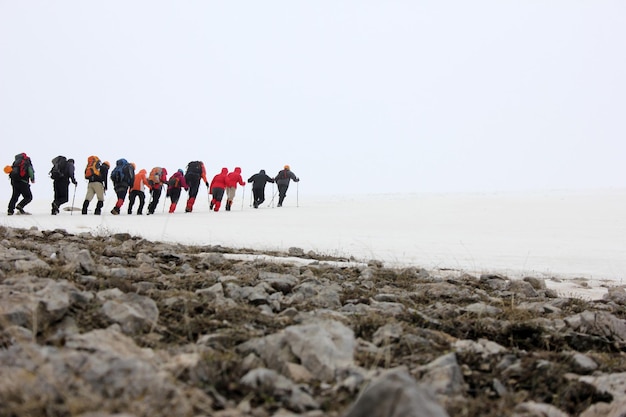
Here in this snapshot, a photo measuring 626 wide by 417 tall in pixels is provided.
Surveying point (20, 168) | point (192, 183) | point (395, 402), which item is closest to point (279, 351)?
point (395, 402)

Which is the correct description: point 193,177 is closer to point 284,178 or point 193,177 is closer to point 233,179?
point 233,179

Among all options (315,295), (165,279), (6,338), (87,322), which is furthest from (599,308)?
(6,338)

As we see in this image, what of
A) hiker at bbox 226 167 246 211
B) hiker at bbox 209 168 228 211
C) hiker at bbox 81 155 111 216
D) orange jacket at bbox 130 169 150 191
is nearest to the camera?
hiker at bbox 81 155 111 216

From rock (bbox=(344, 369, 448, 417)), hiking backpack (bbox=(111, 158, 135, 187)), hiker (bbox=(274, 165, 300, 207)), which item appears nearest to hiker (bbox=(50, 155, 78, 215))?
hiking backpack (bbox=(111, 158, 135, 187))

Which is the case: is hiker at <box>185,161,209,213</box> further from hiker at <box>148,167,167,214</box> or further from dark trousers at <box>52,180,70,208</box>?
dark trousers at <box>52,180,70,208</box>

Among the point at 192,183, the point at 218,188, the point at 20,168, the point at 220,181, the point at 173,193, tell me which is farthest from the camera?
the point at 220,181

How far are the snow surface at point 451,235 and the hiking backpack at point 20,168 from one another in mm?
2670

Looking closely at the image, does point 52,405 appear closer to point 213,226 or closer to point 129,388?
point 129,388

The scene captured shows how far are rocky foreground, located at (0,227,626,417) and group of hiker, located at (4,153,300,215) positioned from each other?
52.0ft

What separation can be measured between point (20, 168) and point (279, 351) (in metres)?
19.1

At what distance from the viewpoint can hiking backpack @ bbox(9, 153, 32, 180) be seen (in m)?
19.4

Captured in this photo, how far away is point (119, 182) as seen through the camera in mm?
22344

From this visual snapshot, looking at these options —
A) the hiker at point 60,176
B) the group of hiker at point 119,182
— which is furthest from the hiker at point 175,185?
the hiker at point 60,176

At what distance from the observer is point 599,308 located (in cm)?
589
